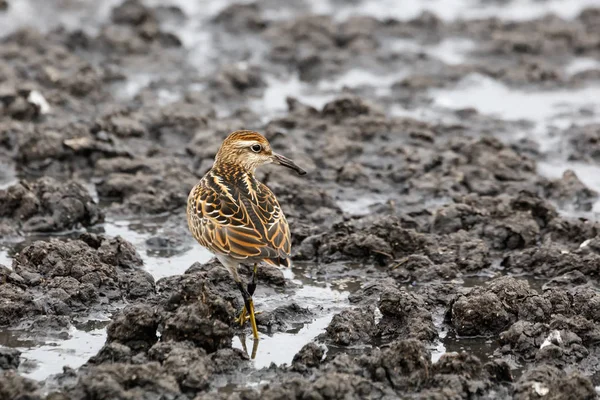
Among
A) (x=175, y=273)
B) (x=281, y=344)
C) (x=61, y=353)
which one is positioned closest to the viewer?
(x=61, y=353)

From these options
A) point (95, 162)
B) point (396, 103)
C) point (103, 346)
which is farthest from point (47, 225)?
point (396, 103)

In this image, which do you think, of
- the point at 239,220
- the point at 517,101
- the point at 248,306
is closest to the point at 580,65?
the point at 517,101

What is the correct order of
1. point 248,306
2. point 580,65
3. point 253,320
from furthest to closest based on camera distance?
point 580,65 < point 248,306 < point 253,320

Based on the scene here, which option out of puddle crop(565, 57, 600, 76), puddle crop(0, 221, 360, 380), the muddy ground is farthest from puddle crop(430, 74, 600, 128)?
puddle crop(0, 221, 360, 380)

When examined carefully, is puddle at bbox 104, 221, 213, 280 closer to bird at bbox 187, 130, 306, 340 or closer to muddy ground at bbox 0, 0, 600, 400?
muddy ground at bbox 0, 0, 600, 400

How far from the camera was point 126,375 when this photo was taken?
25.4ft

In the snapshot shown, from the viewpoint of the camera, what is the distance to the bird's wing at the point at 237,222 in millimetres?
9336

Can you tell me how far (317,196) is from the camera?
12.7 metres

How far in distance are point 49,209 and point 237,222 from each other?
3231 millimetres

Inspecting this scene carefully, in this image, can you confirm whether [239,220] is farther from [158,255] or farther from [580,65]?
[580,65]

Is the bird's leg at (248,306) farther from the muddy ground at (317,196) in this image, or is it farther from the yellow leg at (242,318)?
the muddy ground at (317,196)

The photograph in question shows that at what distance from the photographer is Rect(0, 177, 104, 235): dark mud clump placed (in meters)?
11.7

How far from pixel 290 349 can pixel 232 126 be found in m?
6.55

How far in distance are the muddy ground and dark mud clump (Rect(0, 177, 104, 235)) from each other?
0.03 meters
